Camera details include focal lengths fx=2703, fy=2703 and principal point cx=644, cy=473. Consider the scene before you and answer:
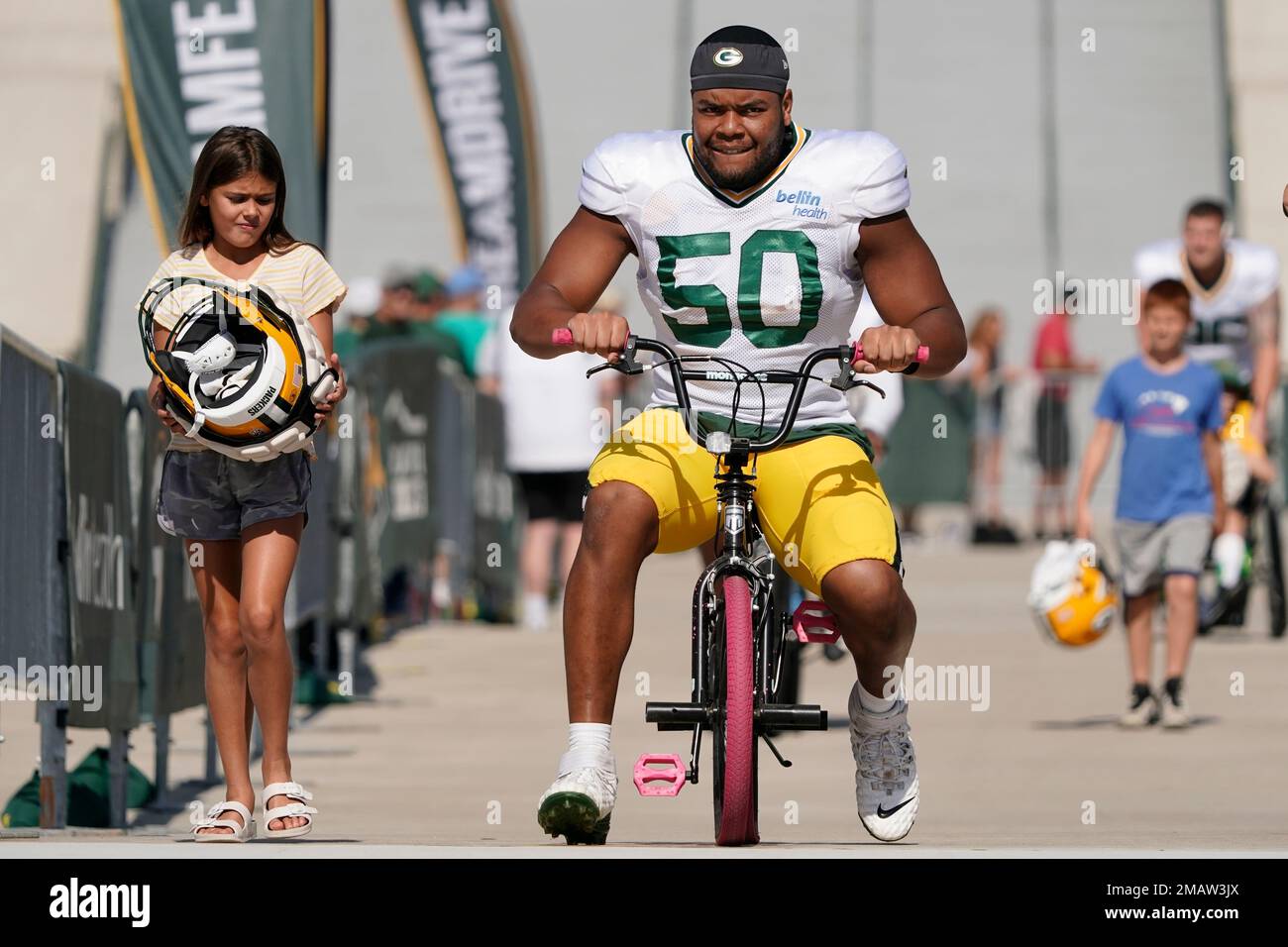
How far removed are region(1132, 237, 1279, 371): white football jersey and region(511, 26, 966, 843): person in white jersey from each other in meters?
6.35

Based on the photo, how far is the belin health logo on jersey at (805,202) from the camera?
6492 mm

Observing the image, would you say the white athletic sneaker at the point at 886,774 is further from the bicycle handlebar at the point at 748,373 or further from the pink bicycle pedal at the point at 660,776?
the bicycle handlebar at the point at 748,373

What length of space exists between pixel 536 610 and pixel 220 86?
6.43m

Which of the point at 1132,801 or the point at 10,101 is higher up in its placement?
the point at 10,101

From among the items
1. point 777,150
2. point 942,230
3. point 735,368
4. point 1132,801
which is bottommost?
point 1132,801

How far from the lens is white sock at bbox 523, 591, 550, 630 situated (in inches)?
637

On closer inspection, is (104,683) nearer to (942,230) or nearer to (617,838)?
(617,838)

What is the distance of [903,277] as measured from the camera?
260 inches

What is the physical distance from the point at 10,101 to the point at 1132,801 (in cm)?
1964

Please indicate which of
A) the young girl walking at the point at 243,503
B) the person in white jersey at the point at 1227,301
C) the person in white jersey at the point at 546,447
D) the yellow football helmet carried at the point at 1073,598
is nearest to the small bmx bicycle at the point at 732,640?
the young girl walking at the point at 243,503

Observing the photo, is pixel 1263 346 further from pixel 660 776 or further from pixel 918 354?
pixel 660 776
